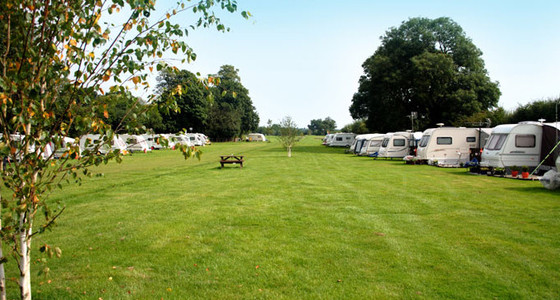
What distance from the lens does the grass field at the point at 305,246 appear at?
15.4ft

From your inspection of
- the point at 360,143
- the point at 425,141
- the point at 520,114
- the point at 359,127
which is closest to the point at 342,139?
the point at 359,127

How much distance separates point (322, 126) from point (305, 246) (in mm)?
180735

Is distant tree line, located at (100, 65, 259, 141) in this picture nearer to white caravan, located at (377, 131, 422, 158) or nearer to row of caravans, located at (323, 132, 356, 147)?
white caravan, located at (377, 131, 422, 158)

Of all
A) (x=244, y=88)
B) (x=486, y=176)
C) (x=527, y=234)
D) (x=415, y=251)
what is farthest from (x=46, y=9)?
(x=244, y=88)

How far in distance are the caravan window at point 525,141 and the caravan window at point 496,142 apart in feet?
1.69

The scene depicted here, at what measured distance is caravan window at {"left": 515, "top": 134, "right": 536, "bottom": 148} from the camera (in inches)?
668

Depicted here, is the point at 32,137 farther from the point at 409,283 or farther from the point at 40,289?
the point at 409,283

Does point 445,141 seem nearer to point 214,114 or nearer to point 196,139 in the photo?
point 196,139

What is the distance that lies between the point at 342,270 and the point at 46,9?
4.40 m

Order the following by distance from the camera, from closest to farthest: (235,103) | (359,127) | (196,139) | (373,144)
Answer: (373,144), (196,139), (359,127), (235,103)

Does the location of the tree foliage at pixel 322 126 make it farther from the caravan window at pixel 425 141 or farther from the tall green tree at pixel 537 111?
the caravan window at pixel 425 141

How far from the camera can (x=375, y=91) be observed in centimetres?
4362

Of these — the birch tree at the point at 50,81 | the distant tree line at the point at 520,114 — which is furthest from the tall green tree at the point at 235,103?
the birch tree at the point at 50,81

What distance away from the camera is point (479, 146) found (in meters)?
23.1
